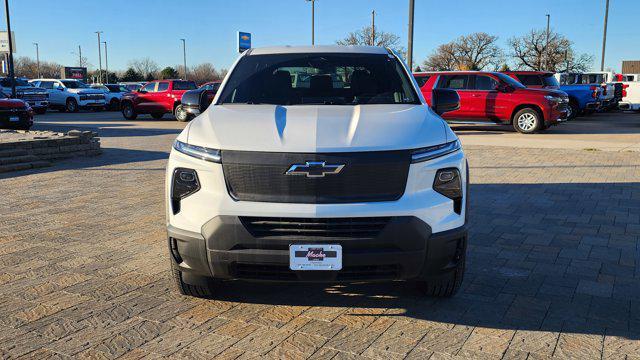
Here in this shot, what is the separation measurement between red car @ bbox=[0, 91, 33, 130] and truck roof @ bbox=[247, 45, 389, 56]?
12.4 metres

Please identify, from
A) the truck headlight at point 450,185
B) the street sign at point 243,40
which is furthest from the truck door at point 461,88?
the truck headlight at point 450,185

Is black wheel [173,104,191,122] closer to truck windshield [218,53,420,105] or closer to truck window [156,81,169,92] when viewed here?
truck window [156,81,169,92]

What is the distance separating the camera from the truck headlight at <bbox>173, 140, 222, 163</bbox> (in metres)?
3.21

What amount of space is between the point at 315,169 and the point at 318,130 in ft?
0.98

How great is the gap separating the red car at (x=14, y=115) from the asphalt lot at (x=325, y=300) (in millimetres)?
8984

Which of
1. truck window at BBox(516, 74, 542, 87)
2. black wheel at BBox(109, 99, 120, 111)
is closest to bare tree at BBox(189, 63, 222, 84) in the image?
black wheel at BBox(109, 99, 120, 111)

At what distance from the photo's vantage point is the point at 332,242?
305 cm

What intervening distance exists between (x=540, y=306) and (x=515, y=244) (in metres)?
1.52

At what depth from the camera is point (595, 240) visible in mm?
5336

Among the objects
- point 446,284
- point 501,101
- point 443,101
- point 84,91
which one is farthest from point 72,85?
point 446,284

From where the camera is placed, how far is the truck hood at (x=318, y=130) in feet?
10.4

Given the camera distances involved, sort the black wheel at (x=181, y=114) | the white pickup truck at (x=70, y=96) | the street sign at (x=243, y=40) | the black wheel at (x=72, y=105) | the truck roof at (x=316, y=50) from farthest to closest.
A: the black wheel at (x=72, y=105) < the white pickup truck at (x=70, y=96) < the black wheel at (x=181, y=114) < the street sign at (x=243, y=40) < the truck roof at (x=316, y=50)

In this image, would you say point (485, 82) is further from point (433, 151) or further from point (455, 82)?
point (433, 151)

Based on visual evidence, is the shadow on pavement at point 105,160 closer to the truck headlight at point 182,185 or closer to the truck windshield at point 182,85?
the truck headlight at point 182,185
